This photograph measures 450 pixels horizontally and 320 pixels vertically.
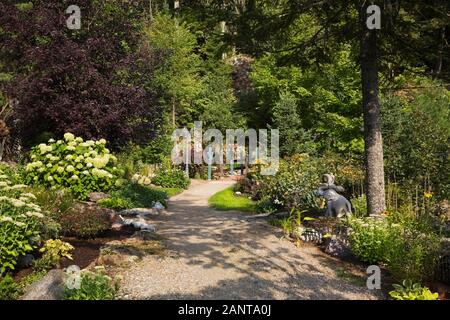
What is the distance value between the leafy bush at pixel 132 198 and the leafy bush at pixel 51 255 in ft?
11.4

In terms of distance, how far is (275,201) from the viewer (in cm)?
1008

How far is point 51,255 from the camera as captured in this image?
18.7 feet

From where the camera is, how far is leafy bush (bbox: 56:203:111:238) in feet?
23.1

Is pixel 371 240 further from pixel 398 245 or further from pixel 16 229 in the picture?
pixel 16 229

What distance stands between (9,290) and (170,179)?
12567mm

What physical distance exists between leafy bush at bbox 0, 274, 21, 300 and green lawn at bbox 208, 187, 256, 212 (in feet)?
23.1

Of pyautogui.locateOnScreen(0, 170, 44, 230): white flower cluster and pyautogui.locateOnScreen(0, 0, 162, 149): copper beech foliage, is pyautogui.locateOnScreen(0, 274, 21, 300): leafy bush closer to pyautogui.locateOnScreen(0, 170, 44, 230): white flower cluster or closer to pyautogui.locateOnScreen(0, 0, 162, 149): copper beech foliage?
pyautogui.locateOnScreen(0, 170, 44, 230): white flower cluster

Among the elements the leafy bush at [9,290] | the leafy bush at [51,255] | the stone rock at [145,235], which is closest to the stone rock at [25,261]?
the leafy bush at [51,255]

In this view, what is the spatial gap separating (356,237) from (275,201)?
373cm

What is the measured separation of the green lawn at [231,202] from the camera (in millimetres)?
11647

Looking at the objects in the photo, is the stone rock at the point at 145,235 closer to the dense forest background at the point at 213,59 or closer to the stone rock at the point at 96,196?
the stone rock at the point at 96,196

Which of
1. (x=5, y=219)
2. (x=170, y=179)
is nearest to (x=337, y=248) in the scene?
(x=5, y=219)

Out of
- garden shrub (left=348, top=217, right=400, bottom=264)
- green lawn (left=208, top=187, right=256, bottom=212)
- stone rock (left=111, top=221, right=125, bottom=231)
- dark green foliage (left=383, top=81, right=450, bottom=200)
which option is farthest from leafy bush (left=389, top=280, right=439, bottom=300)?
green lawn (left=208, top=187, right=256, bottom=212)

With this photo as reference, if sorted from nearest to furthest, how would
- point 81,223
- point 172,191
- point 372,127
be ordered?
point 81,223 < point 372,127 < point 172,191
